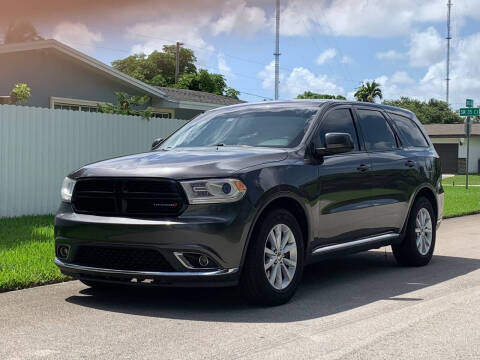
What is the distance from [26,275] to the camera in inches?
285

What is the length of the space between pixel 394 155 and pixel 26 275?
4.36m

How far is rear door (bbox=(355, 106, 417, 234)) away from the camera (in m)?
7.84

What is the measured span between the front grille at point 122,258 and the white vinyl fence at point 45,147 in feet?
23.9

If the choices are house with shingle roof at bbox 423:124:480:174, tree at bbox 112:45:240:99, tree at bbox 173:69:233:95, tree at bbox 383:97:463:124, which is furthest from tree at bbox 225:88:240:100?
tree at bbox 383:97:463:124

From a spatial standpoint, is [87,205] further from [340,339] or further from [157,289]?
[340,339]

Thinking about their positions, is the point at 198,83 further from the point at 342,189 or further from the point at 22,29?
the point at 342,189

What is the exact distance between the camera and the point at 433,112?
91375mm

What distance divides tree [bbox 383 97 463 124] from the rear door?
82603mm

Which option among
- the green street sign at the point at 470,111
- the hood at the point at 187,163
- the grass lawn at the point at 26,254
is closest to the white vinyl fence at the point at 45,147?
the grass lawn at the point at 26,254

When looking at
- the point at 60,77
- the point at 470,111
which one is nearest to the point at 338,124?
the point at 60,77

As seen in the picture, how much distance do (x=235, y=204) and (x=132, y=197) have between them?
0.86 m

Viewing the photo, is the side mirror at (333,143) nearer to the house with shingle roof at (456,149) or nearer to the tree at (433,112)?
the house with shingle roof at (456,149)

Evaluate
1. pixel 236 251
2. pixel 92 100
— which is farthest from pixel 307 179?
pixel 92 100

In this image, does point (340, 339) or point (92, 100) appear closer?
point (340, 339)
